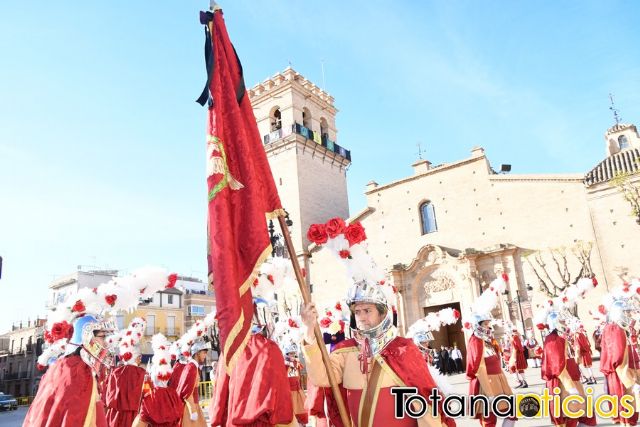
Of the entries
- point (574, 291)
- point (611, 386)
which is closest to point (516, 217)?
point (574, 291)

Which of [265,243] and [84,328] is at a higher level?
[265,243]

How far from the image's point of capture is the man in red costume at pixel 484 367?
844 cm

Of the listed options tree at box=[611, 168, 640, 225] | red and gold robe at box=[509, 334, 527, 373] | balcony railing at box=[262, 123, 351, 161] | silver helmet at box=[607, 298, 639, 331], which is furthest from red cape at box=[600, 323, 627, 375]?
balcony railing at box=[262, 123, 351, 161]

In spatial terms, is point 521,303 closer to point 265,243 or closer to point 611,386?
point 611,386

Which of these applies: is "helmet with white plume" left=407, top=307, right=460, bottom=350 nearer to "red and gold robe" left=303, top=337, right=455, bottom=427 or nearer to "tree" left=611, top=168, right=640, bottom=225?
"red and gold robe" left=303, top=337, right=455, bottom=427

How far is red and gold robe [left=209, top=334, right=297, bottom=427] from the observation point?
4402 mm

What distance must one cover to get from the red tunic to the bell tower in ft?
88.9

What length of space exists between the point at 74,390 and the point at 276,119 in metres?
36.6

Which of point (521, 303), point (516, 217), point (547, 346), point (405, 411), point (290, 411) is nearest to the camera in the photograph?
point (405, 411)

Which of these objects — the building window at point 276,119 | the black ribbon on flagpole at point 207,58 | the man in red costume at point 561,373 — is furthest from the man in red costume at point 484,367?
the building window at point 276,119

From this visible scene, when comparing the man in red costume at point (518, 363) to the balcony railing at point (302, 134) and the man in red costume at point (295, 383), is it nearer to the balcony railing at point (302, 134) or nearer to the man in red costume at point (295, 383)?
the man in red costume at point (295, 383)

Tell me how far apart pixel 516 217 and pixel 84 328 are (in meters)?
27.4

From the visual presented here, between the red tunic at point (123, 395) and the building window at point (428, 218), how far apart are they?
2644cm

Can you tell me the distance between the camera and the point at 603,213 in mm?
25625
